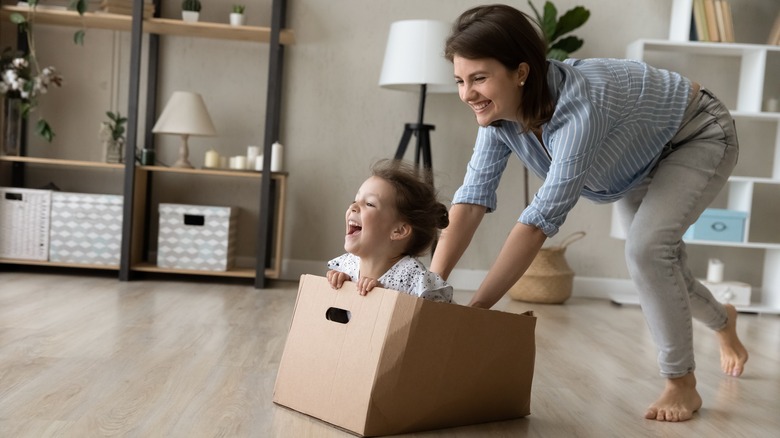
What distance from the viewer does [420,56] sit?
382cm

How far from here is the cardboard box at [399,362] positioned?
5.26 feet

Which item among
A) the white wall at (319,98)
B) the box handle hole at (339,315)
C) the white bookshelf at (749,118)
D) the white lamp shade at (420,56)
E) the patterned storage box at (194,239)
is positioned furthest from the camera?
the white wall at (319,98)

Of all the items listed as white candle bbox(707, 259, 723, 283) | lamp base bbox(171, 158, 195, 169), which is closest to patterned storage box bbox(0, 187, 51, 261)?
lamp base bbox(171, 158, 195, 169)

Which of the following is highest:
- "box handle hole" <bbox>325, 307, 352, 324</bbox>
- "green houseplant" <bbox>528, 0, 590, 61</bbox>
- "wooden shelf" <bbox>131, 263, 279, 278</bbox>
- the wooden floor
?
"green houseplant" <bbox>528, 0, 590, 61</bbox>

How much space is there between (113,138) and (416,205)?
253 cm

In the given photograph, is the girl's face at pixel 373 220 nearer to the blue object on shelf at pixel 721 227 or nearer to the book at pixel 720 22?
the blue object on shelf at pixel 721 227

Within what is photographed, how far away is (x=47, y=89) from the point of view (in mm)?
4137

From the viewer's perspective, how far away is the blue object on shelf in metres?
3.96

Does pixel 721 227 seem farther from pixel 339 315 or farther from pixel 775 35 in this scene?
pixel 339 315

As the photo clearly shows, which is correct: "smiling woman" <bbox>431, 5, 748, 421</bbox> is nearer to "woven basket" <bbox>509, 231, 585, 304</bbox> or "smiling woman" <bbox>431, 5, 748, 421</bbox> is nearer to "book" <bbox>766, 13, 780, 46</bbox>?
"woven basket" <bbox>509, 231, 585, 304</bbox>

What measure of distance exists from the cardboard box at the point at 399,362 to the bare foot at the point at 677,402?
345 mm

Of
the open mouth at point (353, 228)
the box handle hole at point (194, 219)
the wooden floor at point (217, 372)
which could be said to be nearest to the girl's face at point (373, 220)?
the open mouth at point (353, 228)

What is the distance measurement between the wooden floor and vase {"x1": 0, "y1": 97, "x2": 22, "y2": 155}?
2.22 feet

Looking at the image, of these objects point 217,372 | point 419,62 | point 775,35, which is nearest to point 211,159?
point 419,62
